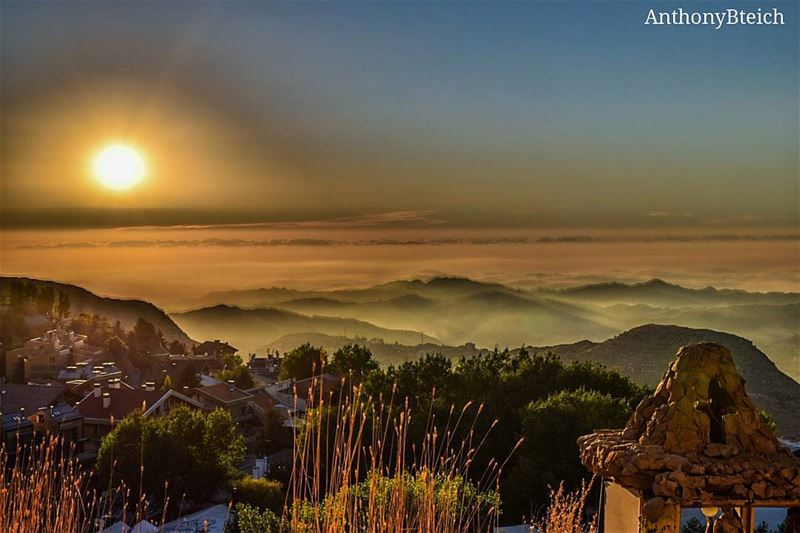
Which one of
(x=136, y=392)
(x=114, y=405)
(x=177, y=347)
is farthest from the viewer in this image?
(x=177, y=347)

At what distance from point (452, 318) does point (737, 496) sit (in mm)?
16894

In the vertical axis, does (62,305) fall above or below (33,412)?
above

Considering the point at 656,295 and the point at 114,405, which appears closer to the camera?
the point at 656,295

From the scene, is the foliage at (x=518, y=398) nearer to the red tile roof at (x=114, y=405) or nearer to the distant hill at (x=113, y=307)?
the red tile roof at (x=114, y=405)

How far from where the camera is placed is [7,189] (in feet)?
50.2

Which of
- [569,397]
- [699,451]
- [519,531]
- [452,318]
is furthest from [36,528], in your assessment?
[452,318]

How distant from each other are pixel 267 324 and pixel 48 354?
725 centimetres

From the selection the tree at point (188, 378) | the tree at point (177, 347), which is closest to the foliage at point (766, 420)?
the tree at point (188, 378)

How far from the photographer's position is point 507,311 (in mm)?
18906

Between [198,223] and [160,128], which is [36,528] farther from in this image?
[198,223]

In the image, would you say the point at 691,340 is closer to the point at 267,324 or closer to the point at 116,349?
the point at 267,324

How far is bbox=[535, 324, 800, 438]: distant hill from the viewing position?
50.4 ft

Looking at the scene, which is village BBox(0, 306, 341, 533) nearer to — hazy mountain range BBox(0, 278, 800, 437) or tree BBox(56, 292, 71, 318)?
tree BBox(56, 292, 71, 318)

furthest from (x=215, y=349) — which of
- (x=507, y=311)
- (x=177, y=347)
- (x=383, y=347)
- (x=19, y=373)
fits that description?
(x=507, y=311)
